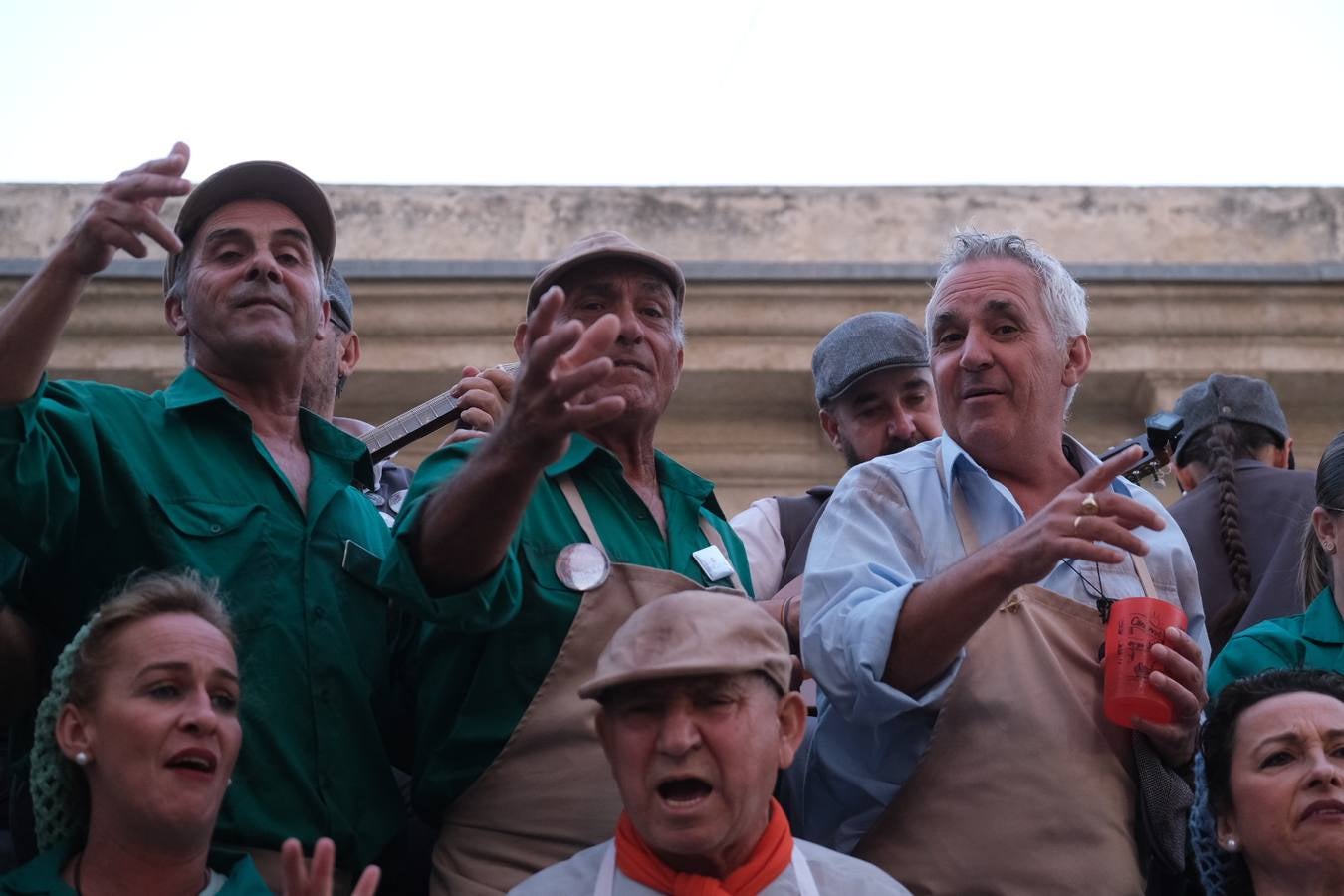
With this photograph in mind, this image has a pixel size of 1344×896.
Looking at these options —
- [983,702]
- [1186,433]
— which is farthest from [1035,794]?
[1186,433]

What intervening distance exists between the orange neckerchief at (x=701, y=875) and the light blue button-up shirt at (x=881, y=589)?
1.22ft

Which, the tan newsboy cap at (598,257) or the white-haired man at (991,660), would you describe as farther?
the tan newsboy cap at (598,257)

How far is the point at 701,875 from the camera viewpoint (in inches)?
134

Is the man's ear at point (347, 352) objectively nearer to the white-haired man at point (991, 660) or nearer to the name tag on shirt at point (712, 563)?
the name tag on shirt at point (712, 563)

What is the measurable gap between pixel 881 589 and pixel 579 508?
2.20 feet

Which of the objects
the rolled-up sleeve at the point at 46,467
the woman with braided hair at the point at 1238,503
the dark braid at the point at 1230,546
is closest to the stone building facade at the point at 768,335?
the woman with braided hair at the point at 1238,503

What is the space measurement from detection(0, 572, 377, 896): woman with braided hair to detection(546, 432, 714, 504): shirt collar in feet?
2.69

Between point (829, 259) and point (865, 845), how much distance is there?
17.7ft

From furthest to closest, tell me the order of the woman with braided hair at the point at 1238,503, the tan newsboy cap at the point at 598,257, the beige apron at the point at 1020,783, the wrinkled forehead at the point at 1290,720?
the woman with braided hair at the point at 1238,503
the tan newsboy cap at the point at 598,257
the wrinkled forehead at the point at 1290,720
the beige apron at the point at 1020,783

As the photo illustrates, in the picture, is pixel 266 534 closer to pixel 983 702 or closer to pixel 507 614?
pixel 507 614

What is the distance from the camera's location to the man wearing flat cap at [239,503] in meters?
3.52

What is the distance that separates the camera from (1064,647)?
3.89 metres

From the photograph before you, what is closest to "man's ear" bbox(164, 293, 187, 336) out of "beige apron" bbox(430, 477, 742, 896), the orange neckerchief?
"beige apron" bbox(430, 477, 742, 896)

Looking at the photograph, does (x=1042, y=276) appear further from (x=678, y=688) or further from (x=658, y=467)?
(x=678, y=688)
